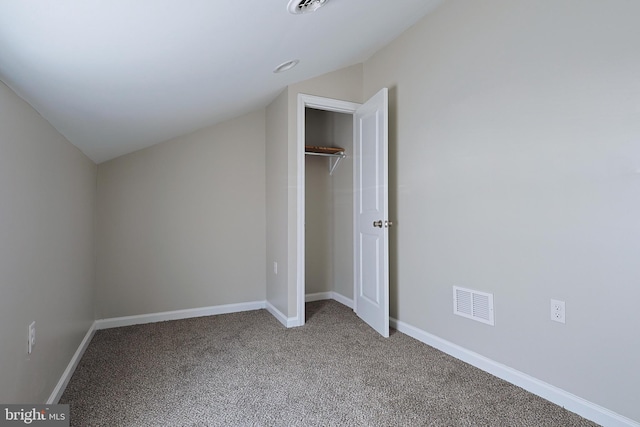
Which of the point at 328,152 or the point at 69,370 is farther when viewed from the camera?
the point at 328,152

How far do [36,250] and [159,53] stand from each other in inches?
41.5

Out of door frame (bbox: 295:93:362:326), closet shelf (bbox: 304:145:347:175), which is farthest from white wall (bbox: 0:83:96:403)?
closet shelf (bbox: 304:145:347:175)

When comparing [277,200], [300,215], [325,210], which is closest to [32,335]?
[300,215]

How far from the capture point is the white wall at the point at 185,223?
2992 mm

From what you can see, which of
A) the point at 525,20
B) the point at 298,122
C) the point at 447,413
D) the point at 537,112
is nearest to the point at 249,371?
the point at 447,413

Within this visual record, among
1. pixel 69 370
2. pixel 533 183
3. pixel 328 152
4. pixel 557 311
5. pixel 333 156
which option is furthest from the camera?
pixel 333 156

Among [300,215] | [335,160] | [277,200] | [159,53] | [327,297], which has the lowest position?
[327,297]

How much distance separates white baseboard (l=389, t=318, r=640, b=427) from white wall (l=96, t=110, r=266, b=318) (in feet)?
6.20

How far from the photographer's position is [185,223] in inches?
128

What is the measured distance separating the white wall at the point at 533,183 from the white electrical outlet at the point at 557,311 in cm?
4

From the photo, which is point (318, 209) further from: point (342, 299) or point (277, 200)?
point (342, 299)

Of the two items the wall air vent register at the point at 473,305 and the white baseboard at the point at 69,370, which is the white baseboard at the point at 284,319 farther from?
the white baseboard at the point at 69,370

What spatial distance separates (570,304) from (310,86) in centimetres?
247

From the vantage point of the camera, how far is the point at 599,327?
1598mm
